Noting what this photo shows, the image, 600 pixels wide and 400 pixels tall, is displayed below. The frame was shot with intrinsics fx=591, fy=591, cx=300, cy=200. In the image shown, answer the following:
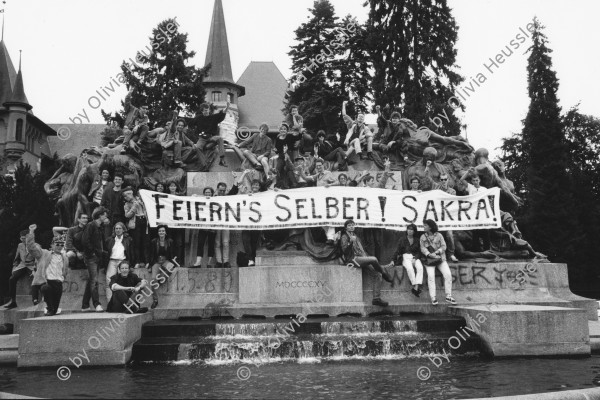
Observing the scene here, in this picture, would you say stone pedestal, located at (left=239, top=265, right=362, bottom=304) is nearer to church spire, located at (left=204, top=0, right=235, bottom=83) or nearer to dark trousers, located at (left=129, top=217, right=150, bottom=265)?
dark trousers, located at (left=129, top=217, right=150, bottom=265)

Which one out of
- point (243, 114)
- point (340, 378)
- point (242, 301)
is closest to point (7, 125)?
point (243, 114)

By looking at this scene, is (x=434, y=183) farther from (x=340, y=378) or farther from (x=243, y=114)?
(x=243, y=114)

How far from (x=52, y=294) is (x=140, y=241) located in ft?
12.0

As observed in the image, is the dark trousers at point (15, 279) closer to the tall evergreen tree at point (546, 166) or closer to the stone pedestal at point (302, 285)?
the stone pedestal at point (302, 285)

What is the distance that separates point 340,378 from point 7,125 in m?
77.7

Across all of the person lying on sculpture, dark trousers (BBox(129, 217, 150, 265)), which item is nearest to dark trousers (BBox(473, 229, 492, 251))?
the person lying on sculpture

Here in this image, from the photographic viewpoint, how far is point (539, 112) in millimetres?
50938

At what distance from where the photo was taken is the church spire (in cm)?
7694

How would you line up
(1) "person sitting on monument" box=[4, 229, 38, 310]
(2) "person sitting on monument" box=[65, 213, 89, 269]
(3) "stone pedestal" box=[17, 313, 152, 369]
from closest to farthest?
1. (3) "stone pedestal" box=[17, 313, 152, 369]
2. (2) "person sitting on monument" box=[65, 213, 89, 269]
3. (1) "person sitting on monument" box=[4, 229, 38, 310]

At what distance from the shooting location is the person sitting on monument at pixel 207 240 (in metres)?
16.1

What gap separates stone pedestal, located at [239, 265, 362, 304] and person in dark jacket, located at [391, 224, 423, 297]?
1240 mm

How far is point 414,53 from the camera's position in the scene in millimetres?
37531

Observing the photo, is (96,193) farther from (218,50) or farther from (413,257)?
A: (218,50)

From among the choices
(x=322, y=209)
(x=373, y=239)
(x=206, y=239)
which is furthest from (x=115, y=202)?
(x=373, y=239)
